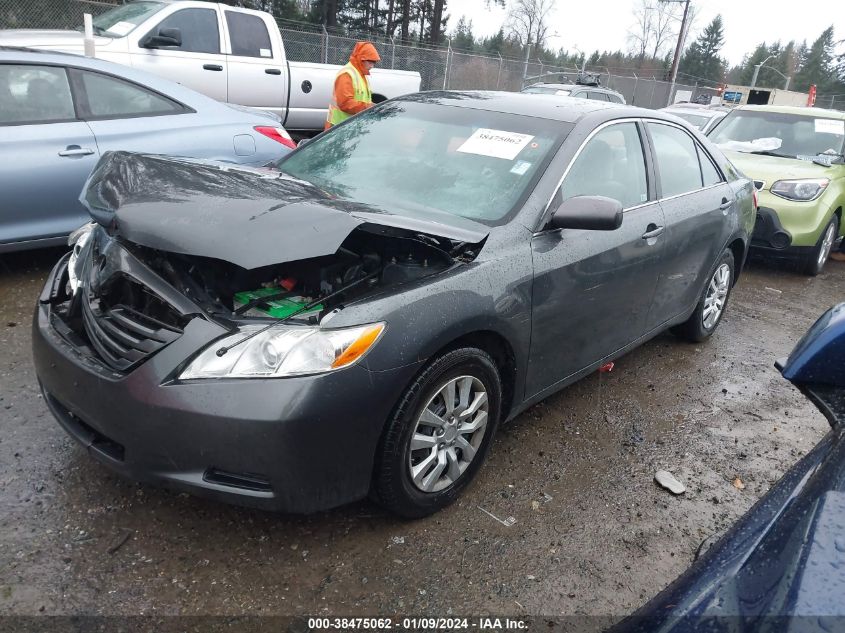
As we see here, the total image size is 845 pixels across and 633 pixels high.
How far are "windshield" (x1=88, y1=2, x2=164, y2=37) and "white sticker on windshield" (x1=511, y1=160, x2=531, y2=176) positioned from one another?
611 cm

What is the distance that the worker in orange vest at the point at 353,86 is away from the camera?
20.2 feet

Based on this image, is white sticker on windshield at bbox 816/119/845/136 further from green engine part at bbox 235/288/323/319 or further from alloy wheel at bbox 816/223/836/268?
green engine part at bbox 235/288/323/319

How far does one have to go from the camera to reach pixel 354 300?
2.25 m

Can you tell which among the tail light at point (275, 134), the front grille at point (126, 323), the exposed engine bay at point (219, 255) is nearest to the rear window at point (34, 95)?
the tail light at point (275, 134)

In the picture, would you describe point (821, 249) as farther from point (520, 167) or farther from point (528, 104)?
point (520, 167)

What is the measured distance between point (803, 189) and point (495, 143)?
16.8 feet

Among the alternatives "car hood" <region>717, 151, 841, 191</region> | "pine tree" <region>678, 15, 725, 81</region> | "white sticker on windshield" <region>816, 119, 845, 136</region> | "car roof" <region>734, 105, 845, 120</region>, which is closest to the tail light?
"car hood" <region>717, 151, 841, 191</region>

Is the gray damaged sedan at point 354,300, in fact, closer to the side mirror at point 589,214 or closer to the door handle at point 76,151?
the side mirror at point 589,214

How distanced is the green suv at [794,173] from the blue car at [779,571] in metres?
5.92

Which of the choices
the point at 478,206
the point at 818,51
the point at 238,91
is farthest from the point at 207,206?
the point at 818,51

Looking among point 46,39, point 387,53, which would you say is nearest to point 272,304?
point 46,39

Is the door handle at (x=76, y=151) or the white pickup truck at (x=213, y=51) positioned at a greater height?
the white pickup truck at (x=213, y=51)

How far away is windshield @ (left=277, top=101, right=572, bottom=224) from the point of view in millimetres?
2924

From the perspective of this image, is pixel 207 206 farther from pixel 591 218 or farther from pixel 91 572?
pixel 591 218
